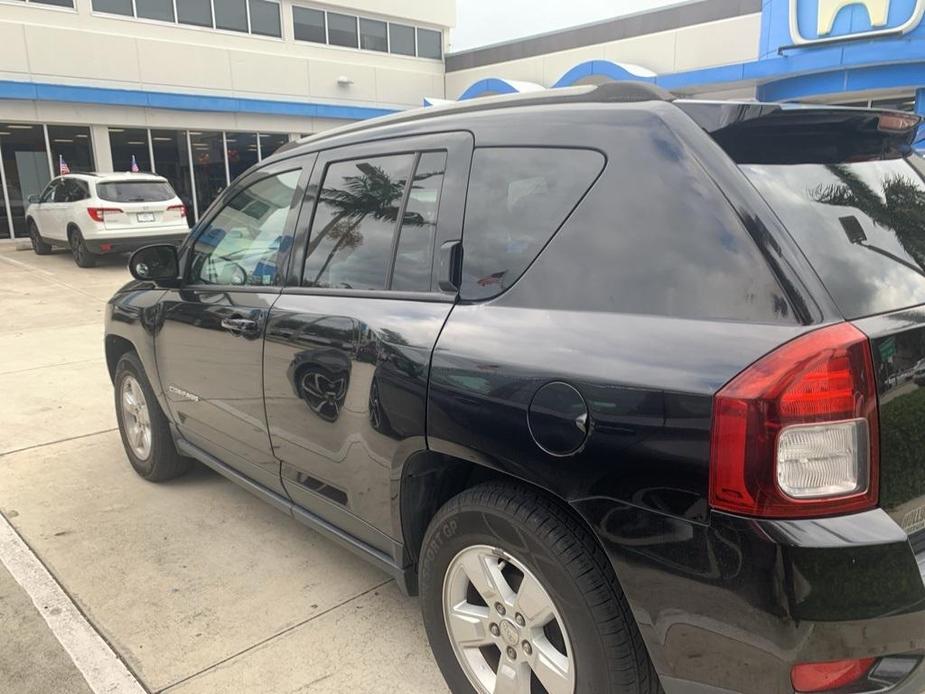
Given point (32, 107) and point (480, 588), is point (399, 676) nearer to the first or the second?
point (480, 588)

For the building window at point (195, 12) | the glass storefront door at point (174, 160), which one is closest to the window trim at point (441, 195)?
the glass storefront door at point (174, 160)

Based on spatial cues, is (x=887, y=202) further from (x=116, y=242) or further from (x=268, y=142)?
(x=268, y=142)

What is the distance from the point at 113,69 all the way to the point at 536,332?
2008 centimetres

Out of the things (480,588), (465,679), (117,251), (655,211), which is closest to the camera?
(655,211)

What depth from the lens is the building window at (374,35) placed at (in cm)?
2350

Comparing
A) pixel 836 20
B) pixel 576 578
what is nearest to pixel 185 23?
pixel 836 20

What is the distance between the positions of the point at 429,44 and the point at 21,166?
14082mm

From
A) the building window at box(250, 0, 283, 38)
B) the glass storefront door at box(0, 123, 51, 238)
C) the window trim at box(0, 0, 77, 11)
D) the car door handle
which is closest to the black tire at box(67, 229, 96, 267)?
the glass storefront door at box(0, 123, 51, 238)

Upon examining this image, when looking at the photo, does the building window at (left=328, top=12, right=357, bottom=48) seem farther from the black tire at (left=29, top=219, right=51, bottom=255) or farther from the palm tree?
the palm tree

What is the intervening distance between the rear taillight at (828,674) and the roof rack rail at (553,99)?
4.65 feet

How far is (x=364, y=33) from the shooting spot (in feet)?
77.2

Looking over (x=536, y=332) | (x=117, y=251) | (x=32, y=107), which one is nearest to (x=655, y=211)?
(x=536, y=332)

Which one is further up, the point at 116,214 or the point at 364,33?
the point at 364,33

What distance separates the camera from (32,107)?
1716cm
